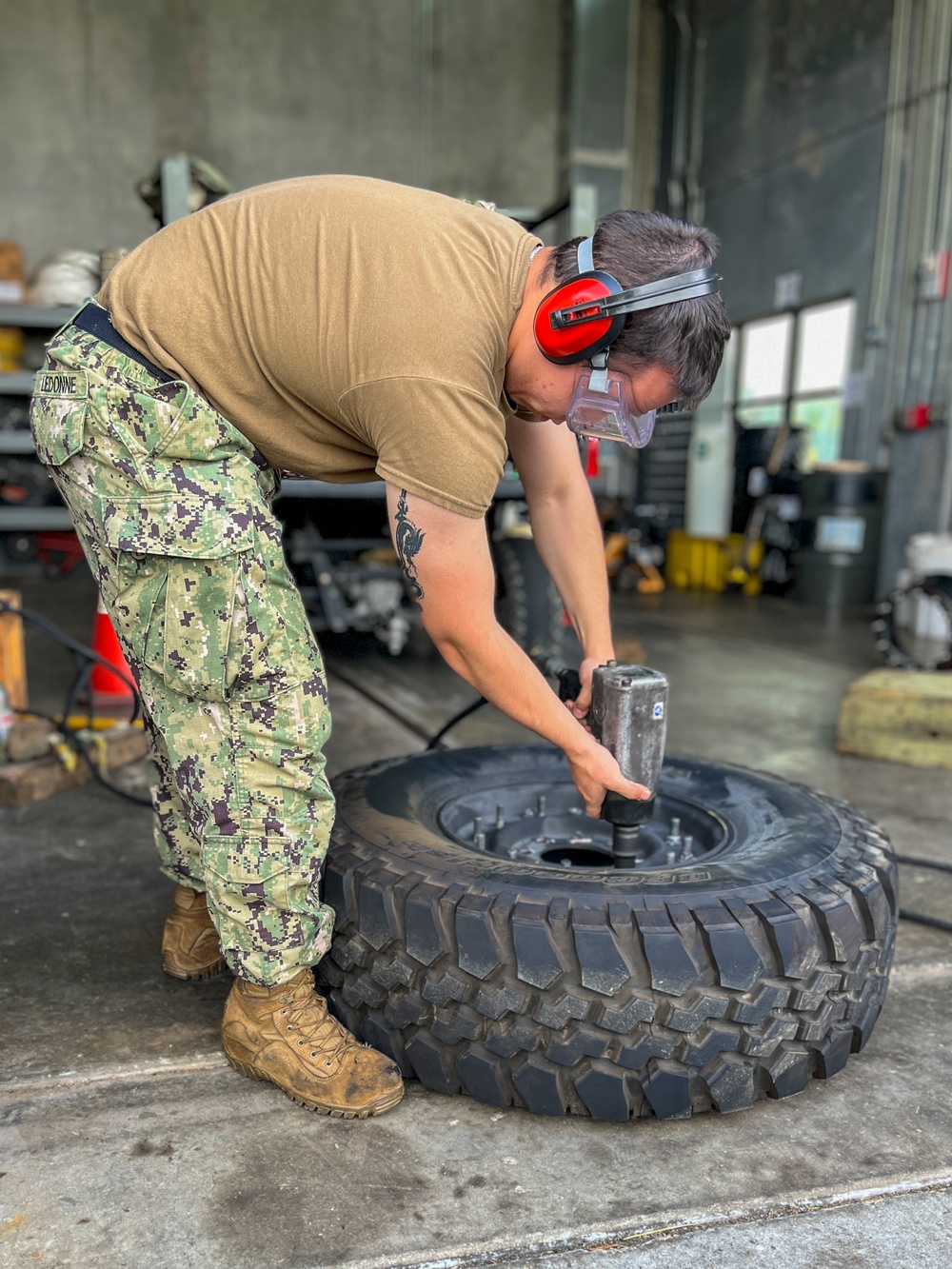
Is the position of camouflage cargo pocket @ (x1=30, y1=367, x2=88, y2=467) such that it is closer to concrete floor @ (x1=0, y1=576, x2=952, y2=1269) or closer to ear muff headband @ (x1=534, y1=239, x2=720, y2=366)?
ear muff headband @ (x1=534, y1=239, x2=720, y2=366)

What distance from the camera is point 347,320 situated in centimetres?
117

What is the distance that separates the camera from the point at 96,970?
1.73 metres

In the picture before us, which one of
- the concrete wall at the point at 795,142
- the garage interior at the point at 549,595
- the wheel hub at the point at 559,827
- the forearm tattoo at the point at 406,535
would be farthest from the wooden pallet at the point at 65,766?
the concrete wall at the point at 795,142

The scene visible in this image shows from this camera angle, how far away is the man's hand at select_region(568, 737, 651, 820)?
1317mm

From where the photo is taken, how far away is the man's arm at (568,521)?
1.67 metres

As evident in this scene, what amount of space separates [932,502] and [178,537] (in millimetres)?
7007

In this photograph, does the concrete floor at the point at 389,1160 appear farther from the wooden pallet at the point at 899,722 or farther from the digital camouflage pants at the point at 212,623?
the wooden pallet at the point at 899,722

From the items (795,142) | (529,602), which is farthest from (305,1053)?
(795,142)

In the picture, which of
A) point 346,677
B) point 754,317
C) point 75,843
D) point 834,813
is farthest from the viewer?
point 754,317

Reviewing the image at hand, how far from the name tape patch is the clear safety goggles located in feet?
2.05

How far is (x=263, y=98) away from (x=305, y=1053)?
31.6 ft

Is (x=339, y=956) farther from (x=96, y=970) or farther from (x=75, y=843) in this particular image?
(x=75, y=843)

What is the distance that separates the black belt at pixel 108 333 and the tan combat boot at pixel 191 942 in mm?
874

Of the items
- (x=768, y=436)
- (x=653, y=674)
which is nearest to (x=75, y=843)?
(x=653, y=674)
